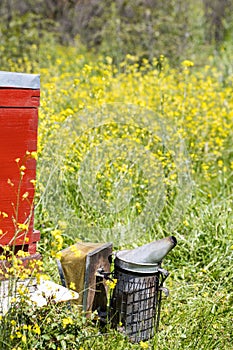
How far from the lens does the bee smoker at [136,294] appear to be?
3.29m

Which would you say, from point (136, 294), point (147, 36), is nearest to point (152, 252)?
point (136, 294)

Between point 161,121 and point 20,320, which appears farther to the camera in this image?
point 161,121

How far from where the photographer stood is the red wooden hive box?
2.95 metres

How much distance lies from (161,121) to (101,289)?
86.4 inches

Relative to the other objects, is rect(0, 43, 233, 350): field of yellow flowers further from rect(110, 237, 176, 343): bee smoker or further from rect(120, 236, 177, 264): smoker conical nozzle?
rect(120, 236, 177, 264): smoker conical nozzle

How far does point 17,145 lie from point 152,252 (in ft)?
3.21

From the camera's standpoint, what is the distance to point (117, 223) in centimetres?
447

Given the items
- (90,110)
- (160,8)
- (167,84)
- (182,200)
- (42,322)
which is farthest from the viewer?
(160,8)

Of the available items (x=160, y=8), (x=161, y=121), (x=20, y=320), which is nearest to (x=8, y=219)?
(x=20, y=320)

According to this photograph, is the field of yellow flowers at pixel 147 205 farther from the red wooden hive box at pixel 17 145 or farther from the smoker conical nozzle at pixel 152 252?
the red wooden hive box at pixel 17 145

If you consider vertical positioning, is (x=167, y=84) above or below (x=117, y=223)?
above

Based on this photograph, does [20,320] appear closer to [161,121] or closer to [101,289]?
[101,289]

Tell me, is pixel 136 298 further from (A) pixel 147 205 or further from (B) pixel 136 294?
(A) pixel 147 205

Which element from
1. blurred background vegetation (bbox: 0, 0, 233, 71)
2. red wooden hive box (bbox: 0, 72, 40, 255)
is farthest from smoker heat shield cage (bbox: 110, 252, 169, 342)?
blurred background vegetation (bbox: 0, 0, 233, 71)
